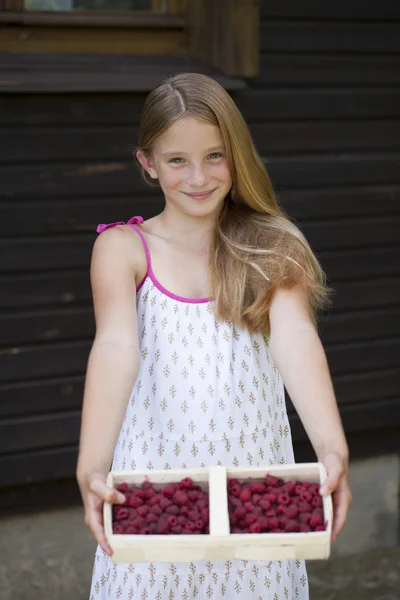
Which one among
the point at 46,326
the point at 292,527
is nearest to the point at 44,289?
the point at 46,326

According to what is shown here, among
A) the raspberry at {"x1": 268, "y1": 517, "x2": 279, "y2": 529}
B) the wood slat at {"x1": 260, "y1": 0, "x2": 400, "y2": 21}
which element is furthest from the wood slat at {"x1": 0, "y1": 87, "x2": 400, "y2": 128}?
the raspberry at {"x1": 268, "y1": 517, "x2": 279, "y2": 529}

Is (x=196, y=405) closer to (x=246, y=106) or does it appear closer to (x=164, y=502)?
(x=164, y=502)

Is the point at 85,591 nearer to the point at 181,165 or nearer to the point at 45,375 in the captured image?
the point at 45,375

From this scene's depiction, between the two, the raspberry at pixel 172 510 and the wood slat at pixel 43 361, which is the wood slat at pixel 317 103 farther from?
the raspberry at pixel 172 510

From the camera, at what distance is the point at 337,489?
192 centimetres

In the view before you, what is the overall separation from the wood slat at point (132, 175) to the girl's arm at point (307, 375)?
1696 mm

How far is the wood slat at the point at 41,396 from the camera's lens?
394 centimetres

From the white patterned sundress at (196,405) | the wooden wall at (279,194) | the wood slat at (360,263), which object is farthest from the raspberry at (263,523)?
the wood slat at (360,263)

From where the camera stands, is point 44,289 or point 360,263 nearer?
point 44,289

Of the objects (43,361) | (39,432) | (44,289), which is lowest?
(39,432)

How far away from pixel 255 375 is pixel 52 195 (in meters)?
1.67

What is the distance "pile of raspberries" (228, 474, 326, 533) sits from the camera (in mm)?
1790

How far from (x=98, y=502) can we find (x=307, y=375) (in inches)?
22.9

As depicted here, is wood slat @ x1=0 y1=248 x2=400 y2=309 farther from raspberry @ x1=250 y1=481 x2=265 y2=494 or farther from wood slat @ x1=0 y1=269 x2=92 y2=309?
raspberry @ x1=250 y1=481 x2=265 y2=494
